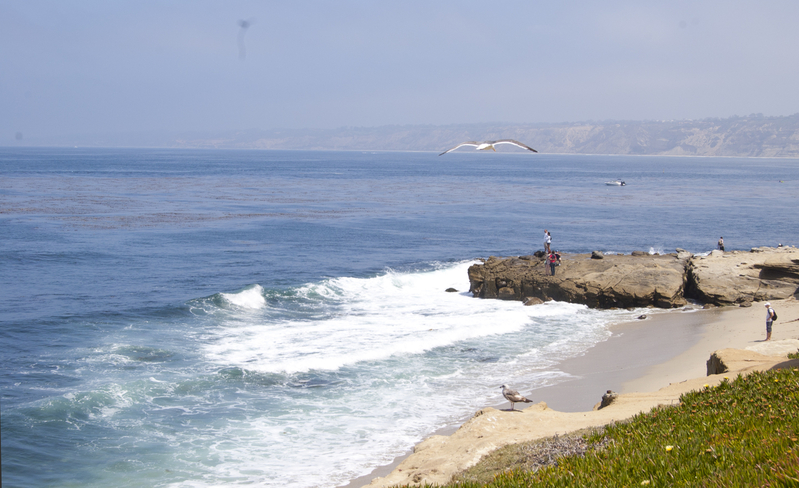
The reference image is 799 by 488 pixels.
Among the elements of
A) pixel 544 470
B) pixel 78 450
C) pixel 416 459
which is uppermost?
pixel 544 470

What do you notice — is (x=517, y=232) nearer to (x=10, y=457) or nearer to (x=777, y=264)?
(x=777, y=264)

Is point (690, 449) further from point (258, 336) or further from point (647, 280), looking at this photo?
point (647, 280)

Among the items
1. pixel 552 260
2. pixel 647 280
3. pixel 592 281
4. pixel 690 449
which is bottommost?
pixel 592 281

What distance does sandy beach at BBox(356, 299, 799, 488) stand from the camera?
10.5 m

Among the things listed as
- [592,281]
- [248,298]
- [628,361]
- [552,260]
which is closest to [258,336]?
[248,298]

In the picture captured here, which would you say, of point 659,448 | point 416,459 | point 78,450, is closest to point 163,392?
point 78,450

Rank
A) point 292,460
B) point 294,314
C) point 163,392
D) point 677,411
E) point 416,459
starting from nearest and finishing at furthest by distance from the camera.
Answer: point 677,411 < point 416,459 < point 292,460 < point 163,392 < point 294,314

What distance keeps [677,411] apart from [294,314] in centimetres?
1916

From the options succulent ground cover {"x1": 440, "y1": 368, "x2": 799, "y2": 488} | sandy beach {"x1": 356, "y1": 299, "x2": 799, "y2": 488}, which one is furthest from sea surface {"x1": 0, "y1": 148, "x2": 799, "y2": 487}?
succulent ground cover {"x1": 440, "y1": 368, "x2": 799, "y2": 488}

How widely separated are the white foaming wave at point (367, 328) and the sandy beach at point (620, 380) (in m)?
4.71

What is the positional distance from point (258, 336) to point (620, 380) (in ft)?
41.6

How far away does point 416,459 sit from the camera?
10773 mm

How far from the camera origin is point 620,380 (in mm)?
16812

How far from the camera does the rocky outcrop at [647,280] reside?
→ 83.4 feet
